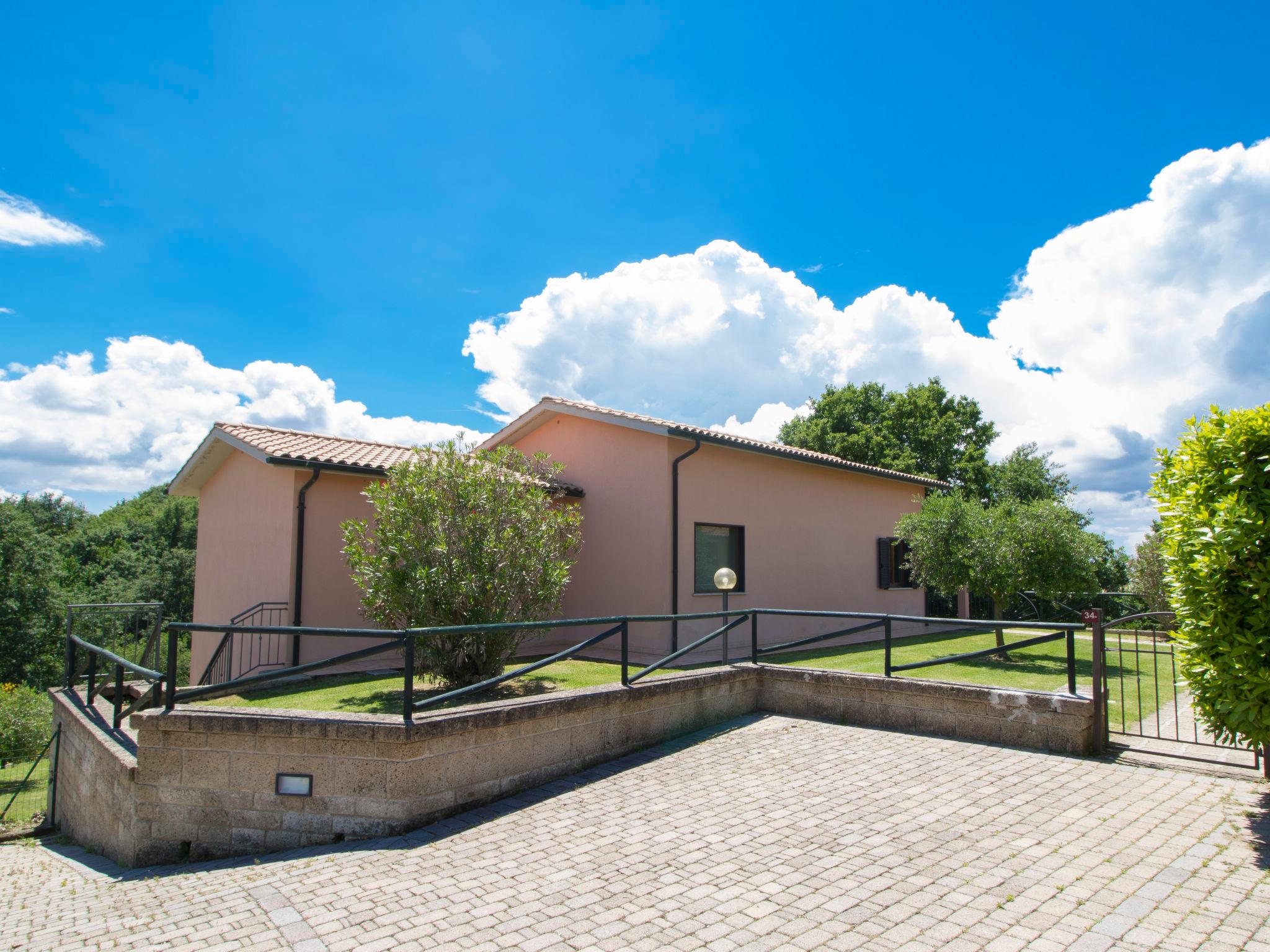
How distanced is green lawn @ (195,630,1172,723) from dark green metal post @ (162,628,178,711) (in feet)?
3.48

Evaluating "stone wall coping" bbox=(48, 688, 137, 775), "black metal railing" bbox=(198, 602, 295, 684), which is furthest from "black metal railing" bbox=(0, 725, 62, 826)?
"black metal railing" bbox=(198, 602, 295, 684)

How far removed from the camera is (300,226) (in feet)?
37.8

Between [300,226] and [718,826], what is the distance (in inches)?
427

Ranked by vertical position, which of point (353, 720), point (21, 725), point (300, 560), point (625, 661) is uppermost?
point (300, 560)

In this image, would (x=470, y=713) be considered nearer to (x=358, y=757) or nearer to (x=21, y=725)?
(x=358, y=757)

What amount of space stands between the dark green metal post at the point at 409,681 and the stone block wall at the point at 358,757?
0.09 metres

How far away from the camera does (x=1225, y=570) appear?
503 cm

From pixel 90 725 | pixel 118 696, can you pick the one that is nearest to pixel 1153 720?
pixel 118 696

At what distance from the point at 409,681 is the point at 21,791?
15921mm

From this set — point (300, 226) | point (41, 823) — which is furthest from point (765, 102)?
point (41, 823)

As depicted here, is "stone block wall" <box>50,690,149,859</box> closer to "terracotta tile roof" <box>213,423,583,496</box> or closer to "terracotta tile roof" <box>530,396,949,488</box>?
"terracotta tile roof" <box>213,423,583,496</box>

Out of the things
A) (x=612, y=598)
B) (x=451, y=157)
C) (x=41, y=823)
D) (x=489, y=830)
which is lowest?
(x=41, y=823)

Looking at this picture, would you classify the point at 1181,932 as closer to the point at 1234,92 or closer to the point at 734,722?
the point at 734,722

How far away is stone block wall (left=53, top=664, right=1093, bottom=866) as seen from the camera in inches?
217
